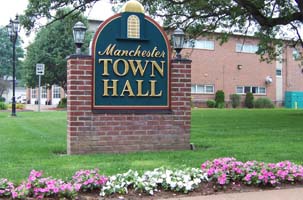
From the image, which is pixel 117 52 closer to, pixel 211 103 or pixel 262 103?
pixel 211 103

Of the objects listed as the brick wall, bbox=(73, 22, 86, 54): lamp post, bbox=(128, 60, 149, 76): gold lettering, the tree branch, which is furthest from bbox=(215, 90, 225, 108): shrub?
bbox=(73, 22, 86, 54): lamp post

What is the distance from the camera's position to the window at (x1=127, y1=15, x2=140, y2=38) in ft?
30.4

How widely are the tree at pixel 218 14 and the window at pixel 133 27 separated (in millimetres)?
8125

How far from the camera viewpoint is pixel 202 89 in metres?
44.7

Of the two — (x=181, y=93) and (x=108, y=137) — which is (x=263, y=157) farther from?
(x=108, y=137)

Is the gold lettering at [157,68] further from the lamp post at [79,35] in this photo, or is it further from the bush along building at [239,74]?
the bush along building at [239,74]

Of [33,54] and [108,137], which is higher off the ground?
[33,54]

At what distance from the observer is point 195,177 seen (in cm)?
607

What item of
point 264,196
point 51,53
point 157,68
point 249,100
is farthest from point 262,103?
point 264,196

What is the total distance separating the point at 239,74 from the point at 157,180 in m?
42.0

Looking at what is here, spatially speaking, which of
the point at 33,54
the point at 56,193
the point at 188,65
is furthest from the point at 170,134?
the point at 33,54

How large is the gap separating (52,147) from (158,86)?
9.68 feet

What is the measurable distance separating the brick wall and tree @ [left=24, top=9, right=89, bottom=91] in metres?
30.0

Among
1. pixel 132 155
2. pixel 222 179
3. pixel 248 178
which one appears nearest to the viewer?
pixel 222 179
